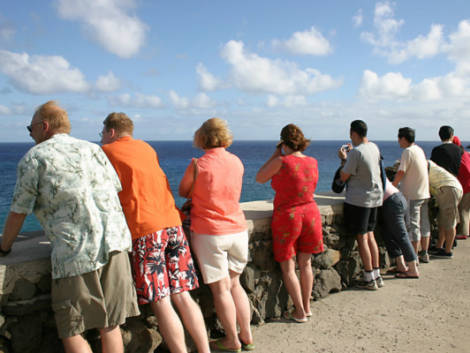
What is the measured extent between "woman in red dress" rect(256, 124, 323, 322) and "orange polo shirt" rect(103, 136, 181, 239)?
3.61 ft

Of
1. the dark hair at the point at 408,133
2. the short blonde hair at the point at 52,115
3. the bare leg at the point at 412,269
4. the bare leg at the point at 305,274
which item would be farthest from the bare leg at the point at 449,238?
the short blonde hair at the point at 52,115

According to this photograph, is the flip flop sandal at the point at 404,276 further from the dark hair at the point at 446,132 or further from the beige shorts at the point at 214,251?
the beige shorts at the point at 214,251

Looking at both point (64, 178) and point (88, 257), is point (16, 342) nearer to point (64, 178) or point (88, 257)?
point (88, 257)

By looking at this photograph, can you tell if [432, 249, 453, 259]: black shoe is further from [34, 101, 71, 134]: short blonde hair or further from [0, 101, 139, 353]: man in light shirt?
[34, 101, 71, 134]: short blonde hair

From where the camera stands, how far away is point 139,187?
2686mm

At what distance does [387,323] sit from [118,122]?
3.05m

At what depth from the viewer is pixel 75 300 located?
2346 millimetres

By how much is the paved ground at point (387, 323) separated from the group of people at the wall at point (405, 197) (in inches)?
13.1

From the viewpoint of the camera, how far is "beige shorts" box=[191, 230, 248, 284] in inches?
118

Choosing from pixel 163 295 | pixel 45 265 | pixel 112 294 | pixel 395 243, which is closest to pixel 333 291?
pixel 395 243

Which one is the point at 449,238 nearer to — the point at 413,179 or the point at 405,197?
the point at 405,197

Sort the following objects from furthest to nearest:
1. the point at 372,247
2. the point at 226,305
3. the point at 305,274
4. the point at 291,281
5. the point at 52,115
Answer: the point at 372,247
the point at 305,274
the point at 291,281
the point at 226,305
the point at 52,115

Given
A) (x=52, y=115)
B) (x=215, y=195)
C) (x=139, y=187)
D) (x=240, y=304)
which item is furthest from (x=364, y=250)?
(x=52, y=115)

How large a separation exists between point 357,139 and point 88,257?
313cm
